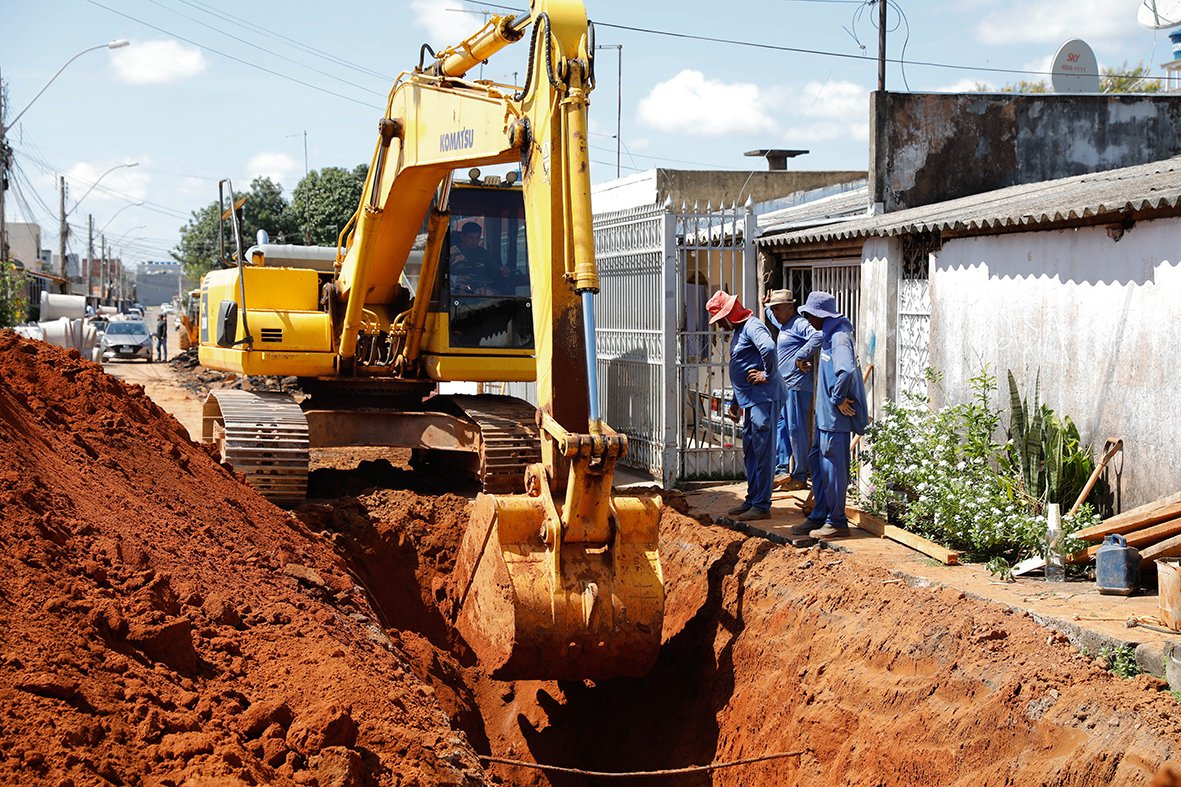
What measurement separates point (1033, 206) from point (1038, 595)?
3504 millimetres

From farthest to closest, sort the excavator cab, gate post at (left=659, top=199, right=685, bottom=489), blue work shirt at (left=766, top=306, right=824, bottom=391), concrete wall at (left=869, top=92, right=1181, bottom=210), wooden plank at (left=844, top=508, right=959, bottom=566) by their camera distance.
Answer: concrete wall at (left=869, top=92, right=1181, bottom=210) < gate post at (left=659, top=199, right=685, bottom=489) < the excavator cab < blue work shirt at (left=766, top=306, right=824, bottom=391) < wooden plank at (left=844, top=508, right=959, bottom=566)

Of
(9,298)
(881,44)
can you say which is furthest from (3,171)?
(881,44)

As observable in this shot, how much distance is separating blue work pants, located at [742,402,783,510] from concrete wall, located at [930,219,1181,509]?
5.44 feet

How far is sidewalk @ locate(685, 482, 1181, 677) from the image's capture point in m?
5.98

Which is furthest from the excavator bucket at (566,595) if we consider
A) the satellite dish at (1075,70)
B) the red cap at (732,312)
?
the satellite dish at (1075,70)

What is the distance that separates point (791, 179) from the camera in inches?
966

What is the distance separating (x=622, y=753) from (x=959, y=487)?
304 cm

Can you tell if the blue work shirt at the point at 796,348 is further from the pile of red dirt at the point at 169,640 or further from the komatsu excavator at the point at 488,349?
the pile of red dirt at the point at 169,640

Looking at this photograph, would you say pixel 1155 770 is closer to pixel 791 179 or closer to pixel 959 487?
pixel 959 487

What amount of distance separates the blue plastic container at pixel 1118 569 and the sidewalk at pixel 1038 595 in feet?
0.18

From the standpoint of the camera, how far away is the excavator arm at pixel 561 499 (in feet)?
20.2

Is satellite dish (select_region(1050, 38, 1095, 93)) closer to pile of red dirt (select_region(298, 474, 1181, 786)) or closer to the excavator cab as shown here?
the excavator cab

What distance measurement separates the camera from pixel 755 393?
376 inches

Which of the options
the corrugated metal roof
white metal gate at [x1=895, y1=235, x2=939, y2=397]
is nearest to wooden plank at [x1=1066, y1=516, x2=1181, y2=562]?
the corrugated metal roof
